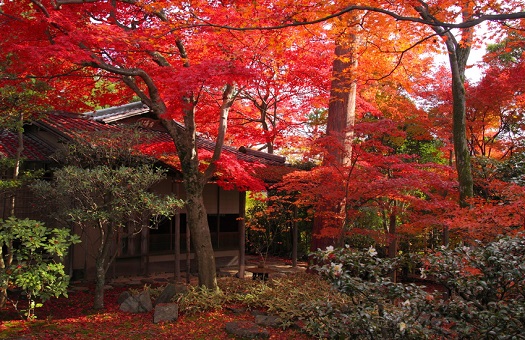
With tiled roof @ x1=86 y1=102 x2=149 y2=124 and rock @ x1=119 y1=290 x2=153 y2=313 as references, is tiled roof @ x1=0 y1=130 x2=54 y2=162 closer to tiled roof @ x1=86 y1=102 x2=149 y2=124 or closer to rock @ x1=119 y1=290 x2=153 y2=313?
tiled roof @ x1=86 y1=102 x2=149 y2=124

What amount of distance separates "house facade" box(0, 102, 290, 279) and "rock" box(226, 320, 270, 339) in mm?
2674

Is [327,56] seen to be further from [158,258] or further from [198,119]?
[158,258]

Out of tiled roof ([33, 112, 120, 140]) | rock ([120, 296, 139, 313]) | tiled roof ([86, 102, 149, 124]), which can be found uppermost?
tiled roof ([86, 102, 149, 124])

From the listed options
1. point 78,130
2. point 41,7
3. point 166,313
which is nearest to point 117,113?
point 78,130

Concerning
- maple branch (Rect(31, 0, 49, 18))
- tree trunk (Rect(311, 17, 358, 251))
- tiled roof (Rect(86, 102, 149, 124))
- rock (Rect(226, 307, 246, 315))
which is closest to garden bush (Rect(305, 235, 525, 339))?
rock (Rect(226, 307, 246, 315))

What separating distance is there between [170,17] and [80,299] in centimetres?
567

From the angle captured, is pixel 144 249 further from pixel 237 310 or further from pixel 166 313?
pixel 237 310

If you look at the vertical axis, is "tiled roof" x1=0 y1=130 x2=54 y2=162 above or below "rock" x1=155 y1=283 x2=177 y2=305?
above

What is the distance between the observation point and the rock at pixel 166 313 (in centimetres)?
768

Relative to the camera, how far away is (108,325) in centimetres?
740

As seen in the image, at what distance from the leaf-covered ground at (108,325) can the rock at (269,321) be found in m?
0.14

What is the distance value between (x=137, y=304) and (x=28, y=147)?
4.77 meters

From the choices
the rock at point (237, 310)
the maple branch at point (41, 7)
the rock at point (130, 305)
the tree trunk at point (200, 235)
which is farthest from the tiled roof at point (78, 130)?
the rock at point (237, 310)

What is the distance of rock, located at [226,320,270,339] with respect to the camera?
692 centimetres
